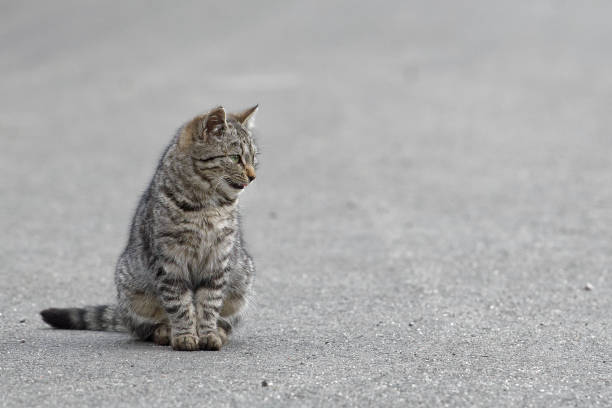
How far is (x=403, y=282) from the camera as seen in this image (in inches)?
301

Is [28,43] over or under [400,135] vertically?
over

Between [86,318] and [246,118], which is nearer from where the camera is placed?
[246,118]

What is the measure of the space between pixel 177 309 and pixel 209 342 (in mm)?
262

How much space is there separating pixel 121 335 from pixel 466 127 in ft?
28.7

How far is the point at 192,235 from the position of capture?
552 cm

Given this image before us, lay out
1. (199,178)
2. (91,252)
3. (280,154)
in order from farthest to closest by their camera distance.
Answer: (280,154) < (91,252) < (199,178)

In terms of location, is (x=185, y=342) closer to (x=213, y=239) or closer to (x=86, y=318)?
(x=213, y=239)

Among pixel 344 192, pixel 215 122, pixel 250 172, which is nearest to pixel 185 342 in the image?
pixel 250 172

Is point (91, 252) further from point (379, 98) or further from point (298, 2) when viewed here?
point (298, 2)

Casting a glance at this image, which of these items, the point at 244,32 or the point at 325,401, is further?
the point at 244,32

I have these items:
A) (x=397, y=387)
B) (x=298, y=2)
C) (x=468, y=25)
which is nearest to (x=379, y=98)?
(x=468, y=25)

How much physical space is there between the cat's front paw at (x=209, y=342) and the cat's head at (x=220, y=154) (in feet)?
2.66

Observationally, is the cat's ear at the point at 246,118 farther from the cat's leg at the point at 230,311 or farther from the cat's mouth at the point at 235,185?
the cat's leg at the point at 230,311

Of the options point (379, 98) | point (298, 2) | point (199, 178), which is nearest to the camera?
point (199, 178)
